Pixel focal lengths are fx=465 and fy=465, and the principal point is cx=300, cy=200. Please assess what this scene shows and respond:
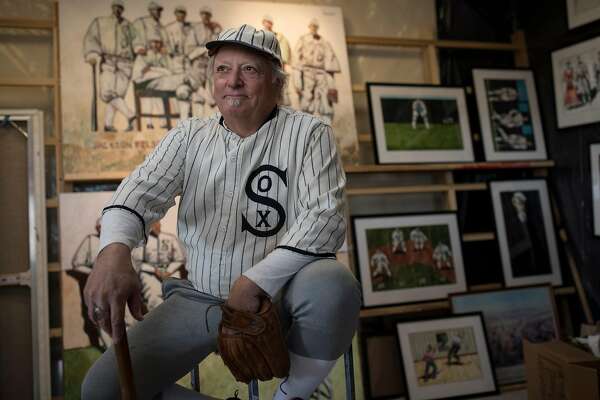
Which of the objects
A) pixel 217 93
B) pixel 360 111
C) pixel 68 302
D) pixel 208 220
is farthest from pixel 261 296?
pixel 360 111

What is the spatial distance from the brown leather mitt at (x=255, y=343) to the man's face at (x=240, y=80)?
49cm

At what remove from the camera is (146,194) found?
1067 mm

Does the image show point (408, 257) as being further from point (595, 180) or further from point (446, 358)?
point (595, 180)

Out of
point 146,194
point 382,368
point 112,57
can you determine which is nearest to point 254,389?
point 146,194

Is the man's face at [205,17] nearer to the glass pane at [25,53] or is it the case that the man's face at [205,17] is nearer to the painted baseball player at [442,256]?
the glass pane at [25,53]

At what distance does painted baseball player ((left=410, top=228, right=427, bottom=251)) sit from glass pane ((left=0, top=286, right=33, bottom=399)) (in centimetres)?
194

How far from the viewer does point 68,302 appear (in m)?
2.08

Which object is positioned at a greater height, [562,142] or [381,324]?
[562,142]

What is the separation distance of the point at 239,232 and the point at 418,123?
1784 mm

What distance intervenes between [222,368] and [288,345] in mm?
1243

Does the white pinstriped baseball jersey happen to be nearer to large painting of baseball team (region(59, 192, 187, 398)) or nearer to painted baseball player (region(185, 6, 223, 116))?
large painting of baseball team (region(59, 192, 187, 398))

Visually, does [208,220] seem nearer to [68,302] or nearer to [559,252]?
[68,302]

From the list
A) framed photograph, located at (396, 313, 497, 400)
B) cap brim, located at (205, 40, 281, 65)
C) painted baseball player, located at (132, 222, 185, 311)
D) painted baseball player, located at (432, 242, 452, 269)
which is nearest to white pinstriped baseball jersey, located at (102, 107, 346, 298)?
cap brim, located at (205, 40, 281, 65)

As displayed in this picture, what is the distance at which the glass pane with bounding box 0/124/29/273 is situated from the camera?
2.12m
